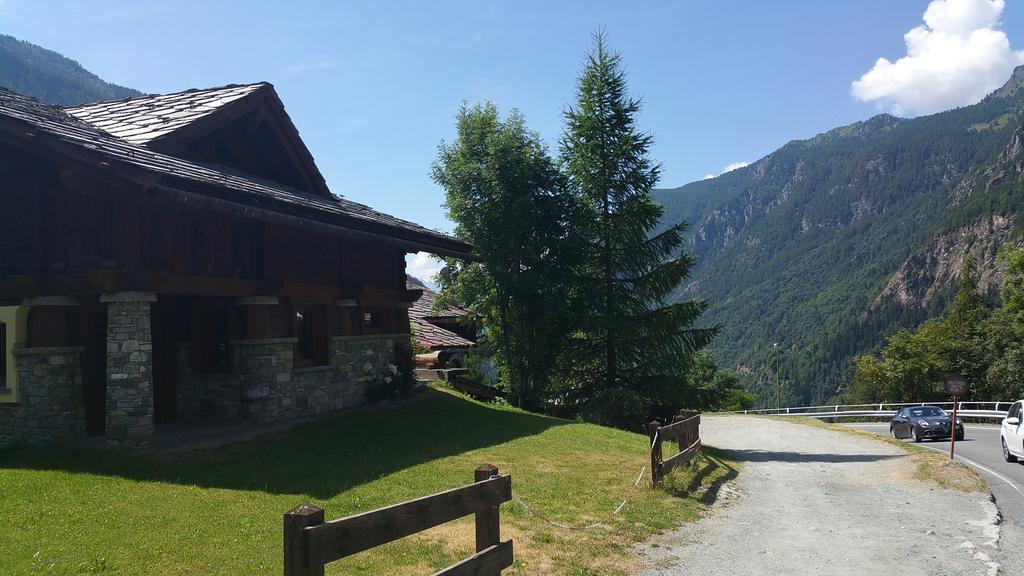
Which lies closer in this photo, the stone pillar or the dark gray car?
the stone pillar

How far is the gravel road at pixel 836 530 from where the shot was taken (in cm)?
852

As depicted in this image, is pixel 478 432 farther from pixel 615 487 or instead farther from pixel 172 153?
pixel 172 153

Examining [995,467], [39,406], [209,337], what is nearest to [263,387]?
[209,337]

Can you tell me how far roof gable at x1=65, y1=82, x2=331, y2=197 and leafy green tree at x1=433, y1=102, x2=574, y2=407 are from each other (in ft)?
21.3

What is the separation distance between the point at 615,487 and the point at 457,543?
16.0 feet

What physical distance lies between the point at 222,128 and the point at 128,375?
25.7ft

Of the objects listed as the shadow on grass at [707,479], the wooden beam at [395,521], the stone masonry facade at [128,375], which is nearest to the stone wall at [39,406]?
the stone masonry facade at [128,375]

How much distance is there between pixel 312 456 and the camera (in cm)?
1312

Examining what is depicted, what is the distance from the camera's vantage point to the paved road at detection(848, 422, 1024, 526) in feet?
41.1

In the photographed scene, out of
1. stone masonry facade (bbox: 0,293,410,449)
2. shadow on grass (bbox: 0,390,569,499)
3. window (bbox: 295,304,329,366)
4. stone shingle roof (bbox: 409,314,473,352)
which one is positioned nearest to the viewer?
shadow on grass (bbox: 0,390,569,499)

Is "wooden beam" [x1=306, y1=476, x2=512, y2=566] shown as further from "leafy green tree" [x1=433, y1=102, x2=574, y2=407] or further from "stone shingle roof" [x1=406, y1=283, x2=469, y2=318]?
"stone shingle roof" [x1=406, y1=283, x2=469, y2=318]

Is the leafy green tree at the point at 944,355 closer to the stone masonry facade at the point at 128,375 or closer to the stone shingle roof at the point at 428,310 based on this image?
the stone shingle roof at the point at 428,310

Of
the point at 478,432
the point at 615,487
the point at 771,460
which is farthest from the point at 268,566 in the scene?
the point at 771,460

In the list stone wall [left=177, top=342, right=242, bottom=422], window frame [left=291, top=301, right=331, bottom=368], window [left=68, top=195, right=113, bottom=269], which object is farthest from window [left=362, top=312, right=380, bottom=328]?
window [left=68, top=195, right=113, bottom=269]
